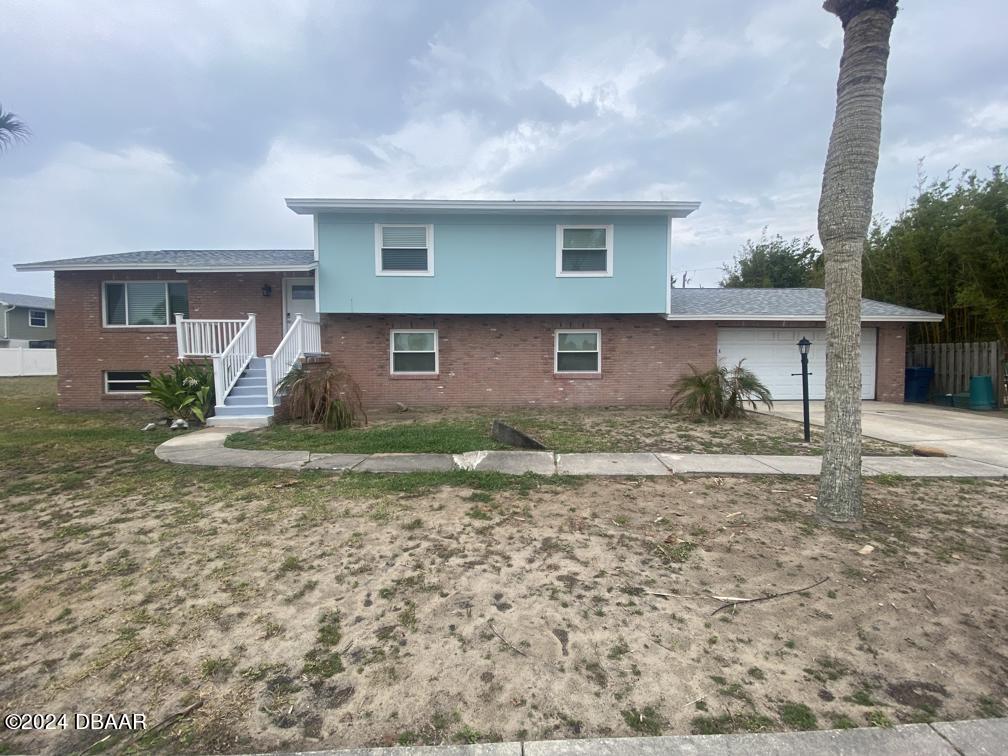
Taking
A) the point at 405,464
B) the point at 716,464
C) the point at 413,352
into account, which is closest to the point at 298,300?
the point at 413,352

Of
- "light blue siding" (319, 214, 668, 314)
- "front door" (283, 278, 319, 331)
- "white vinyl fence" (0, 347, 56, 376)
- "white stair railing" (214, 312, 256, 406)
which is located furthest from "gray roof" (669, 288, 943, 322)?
Result: "white vinyl fence" (0, 347, 56, 376)

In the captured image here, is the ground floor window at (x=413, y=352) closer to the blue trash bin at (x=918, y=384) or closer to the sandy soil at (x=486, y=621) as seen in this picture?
the sandy soil at (x=486, y=621)

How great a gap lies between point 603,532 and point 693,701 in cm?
181

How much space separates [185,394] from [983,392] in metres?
18.6

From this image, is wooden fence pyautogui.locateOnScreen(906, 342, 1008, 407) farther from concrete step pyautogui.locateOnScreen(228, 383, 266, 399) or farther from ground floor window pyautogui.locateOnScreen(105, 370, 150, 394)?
ground floor window pyautogui.locateOnScreen(105, 370, 150, 394)

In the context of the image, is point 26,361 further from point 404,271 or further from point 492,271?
point 492,271

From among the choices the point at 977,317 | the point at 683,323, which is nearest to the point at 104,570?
the point at 683,323

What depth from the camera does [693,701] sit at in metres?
2.12

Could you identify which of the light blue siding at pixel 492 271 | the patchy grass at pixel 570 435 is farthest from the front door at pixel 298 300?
the patchy grass at pixel 570 435

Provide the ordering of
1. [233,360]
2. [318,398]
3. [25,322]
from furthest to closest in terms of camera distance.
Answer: [25,322]
[233,360]
[318,398]

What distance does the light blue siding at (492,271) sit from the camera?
11.2m

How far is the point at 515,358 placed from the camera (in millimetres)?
12148

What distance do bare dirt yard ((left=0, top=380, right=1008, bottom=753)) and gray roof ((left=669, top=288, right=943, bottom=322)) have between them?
7831mm

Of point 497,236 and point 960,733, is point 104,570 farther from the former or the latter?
point 497,236
